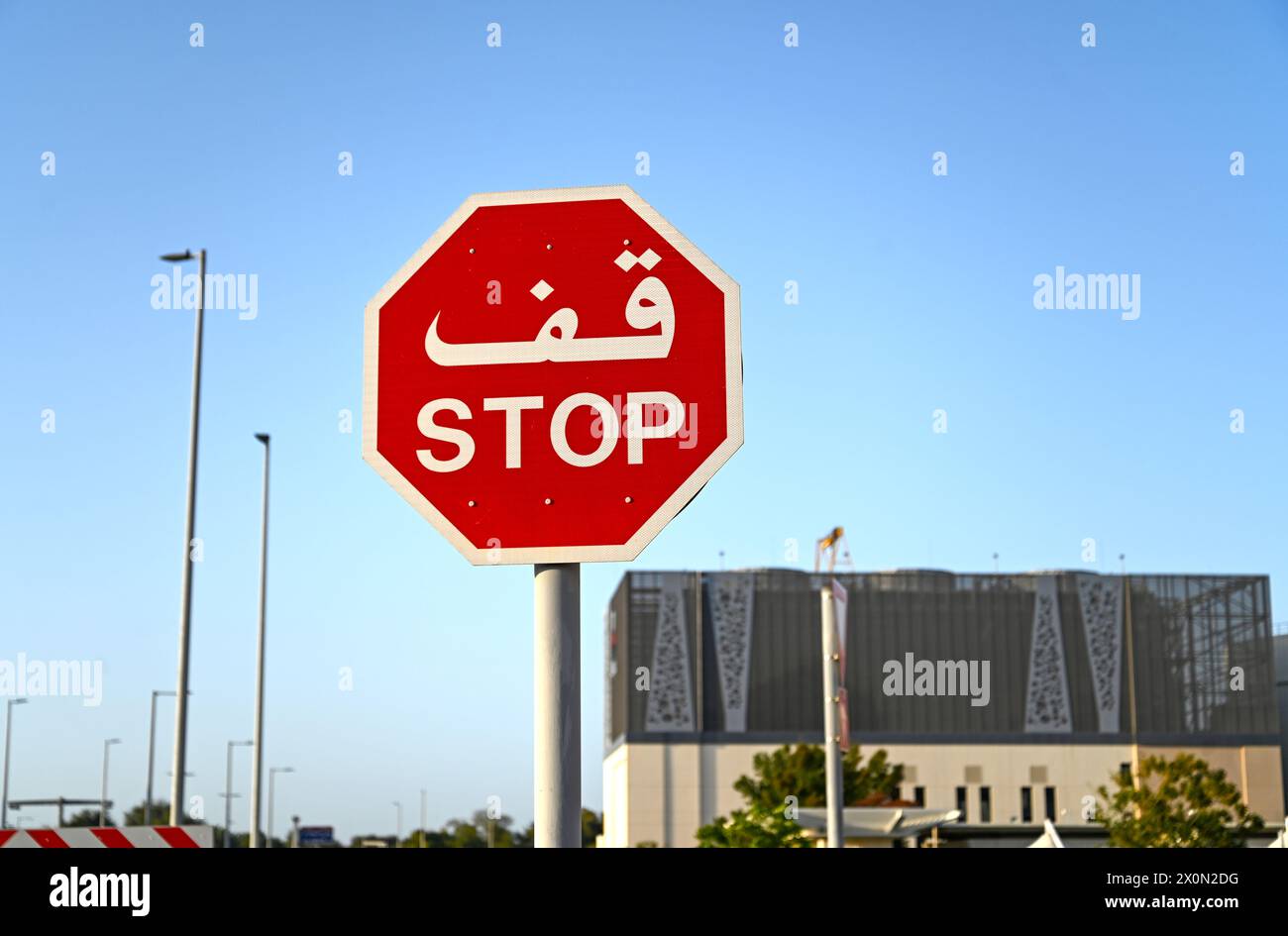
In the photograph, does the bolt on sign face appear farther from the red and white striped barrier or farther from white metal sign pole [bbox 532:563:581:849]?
the red and white striped barrier

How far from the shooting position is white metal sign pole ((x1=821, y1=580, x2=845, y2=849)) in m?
18.8

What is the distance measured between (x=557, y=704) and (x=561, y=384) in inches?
28.3

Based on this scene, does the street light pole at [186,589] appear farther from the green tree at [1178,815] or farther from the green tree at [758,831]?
the green tree at [1178,815]

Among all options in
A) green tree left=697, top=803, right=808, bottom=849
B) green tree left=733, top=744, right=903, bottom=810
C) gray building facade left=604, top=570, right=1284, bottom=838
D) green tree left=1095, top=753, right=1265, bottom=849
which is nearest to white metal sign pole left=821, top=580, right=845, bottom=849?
green tree left=697, top=803, right=808, bottom=849

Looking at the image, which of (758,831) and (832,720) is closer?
(832,720)

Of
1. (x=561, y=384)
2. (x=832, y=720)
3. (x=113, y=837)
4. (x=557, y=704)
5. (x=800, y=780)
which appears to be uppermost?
(x=561, y=384)

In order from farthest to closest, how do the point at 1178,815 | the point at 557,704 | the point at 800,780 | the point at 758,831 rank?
1. the point at 800,780
2. the point at 1178,815
3. the point at 758,831
4. the point at 557,704

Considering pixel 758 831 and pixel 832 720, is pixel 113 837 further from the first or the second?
pixel 758 831

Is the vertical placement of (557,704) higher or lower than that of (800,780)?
higher

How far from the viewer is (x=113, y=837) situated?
11.2ft

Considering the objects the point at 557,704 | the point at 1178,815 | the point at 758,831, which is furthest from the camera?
the point at 1178,815

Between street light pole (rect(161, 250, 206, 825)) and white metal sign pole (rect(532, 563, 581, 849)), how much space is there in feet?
74.9

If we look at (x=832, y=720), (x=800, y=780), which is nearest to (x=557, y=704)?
(x=832, y=720)
